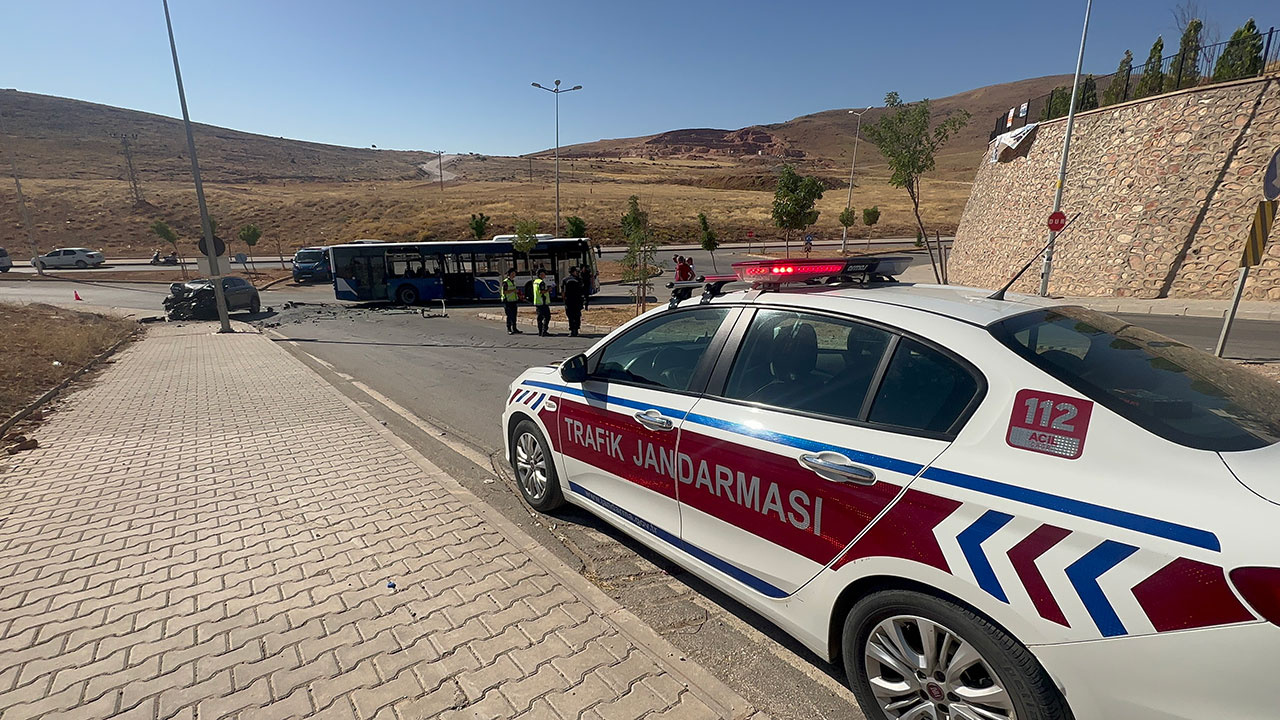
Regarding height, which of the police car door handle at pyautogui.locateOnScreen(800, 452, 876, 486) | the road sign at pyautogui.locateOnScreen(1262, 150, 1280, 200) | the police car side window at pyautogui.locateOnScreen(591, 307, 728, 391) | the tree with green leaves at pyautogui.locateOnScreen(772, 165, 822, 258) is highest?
the tree with green leaves at pyautogui.locateOnScreen(772, 165, 822, 258)

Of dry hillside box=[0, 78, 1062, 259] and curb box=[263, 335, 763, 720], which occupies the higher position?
dry hillside box=[0, 78, 1062, 259]

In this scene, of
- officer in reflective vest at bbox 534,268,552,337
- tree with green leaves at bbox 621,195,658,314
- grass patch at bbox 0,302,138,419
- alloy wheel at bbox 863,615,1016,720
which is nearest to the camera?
alloy wheel at bbox 863,615,1016,720

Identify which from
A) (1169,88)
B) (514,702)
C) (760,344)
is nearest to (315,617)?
(514,702)

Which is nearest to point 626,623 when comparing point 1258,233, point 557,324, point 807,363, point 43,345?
point 807,363

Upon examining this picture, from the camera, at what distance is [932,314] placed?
7.11 feet

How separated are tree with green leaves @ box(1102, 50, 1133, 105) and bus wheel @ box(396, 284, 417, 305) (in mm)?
26858

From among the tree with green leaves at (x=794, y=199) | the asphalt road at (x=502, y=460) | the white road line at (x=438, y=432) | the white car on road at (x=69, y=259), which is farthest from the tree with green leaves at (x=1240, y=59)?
the white car on road at (x=69, y=259)

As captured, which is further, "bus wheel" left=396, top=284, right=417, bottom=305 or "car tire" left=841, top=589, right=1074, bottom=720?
"bus wheel" left=396, top=284, right=417, bottom=305

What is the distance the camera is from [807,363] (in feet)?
8.41

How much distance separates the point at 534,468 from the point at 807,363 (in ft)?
7.40

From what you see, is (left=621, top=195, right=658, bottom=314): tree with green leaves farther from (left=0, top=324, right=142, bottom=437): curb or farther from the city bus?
(left=0, top=324, right=142, bottom=437): curb

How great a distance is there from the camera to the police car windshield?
5.40 ft

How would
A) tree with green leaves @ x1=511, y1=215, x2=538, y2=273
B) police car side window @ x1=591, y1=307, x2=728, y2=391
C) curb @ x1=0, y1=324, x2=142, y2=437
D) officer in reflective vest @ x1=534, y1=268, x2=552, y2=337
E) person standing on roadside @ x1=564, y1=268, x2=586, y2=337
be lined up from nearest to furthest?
police car side window @ x1=591, y1=307, x2=728, y2=391 → curb @ x1=0, y1=324, x2=142, y2=437 → person standing on roadside @ x1=564, y1=268, x2=586, y2=337 → officer in reflective vest @ x1=534, y1=268, x2=552, y2=337 → tree with green leaves @ x1=511, y1=215, x2=538, y2=273

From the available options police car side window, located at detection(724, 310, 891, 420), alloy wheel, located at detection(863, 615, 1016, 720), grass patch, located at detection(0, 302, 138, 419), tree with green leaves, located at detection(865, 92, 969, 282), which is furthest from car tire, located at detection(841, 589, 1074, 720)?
tree with green leaves, located at detection(865, 92, 969, 282)
